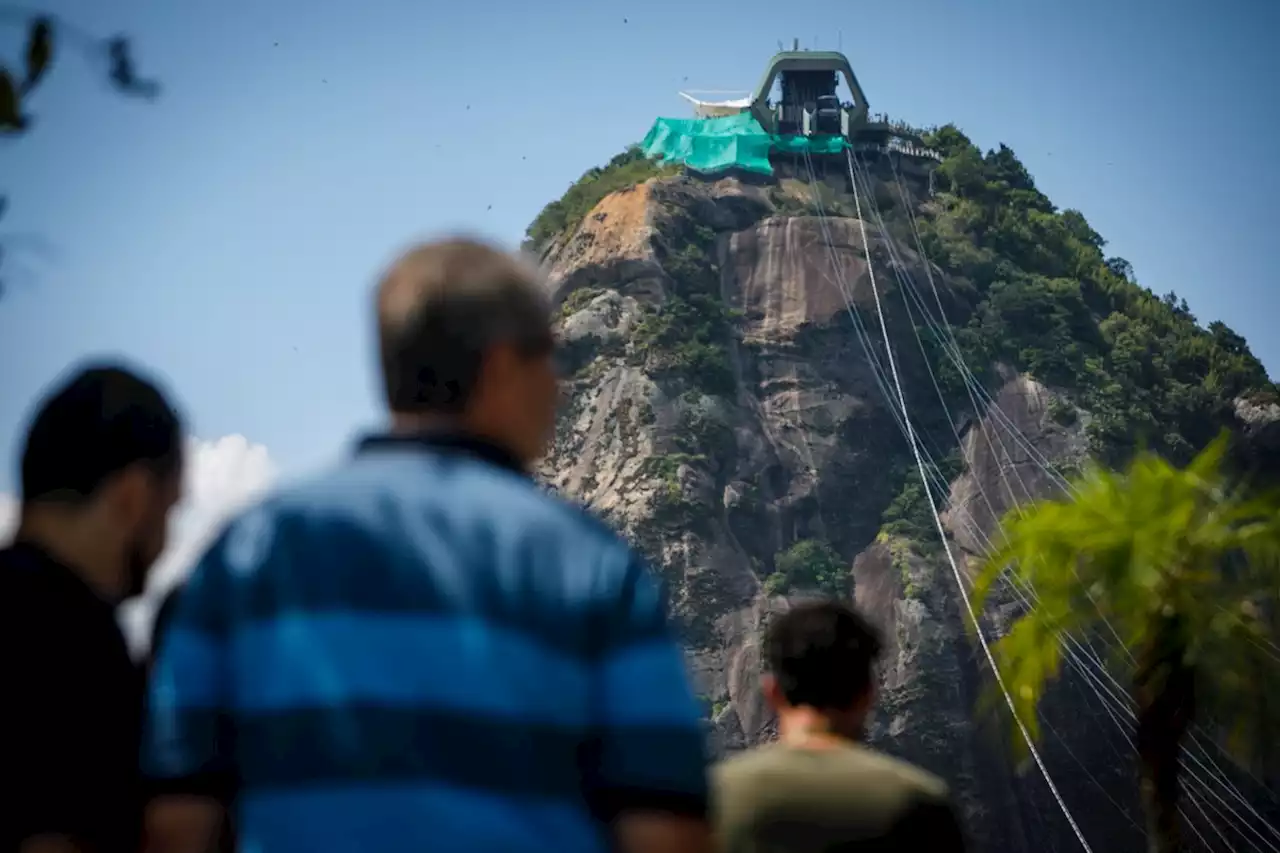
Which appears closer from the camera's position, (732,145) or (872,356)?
(872,356)

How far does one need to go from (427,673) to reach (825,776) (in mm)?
1797

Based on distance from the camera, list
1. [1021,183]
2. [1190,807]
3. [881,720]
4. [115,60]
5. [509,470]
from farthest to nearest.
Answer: [1021,183] < [881,720] < [1190,807] < [115,60] < [509,470]

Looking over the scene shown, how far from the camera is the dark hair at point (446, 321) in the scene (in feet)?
6.31

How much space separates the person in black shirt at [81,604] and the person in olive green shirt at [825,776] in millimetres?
1379

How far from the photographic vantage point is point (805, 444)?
54500 mm

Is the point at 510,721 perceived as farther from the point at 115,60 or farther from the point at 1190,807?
the point at 1190,807

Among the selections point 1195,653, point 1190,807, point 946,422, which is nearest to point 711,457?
point 946,422

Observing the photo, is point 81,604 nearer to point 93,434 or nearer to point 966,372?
point 93,434

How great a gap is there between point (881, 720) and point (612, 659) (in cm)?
4779

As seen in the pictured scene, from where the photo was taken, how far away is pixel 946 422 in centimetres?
5609

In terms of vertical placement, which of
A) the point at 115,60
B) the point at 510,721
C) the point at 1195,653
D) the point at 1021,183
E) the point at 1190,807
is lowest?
the point at 1190,807

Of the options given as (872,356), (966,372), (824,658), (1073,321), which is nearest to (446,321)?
(824,658)

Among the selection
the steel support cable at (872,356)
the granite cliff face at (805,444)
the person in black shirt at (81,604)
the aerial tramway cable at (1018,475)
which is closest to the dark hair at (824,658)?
the person in black shirt at (81,604)

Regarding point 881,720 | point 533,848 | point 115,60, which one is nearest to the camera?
point 533,848
